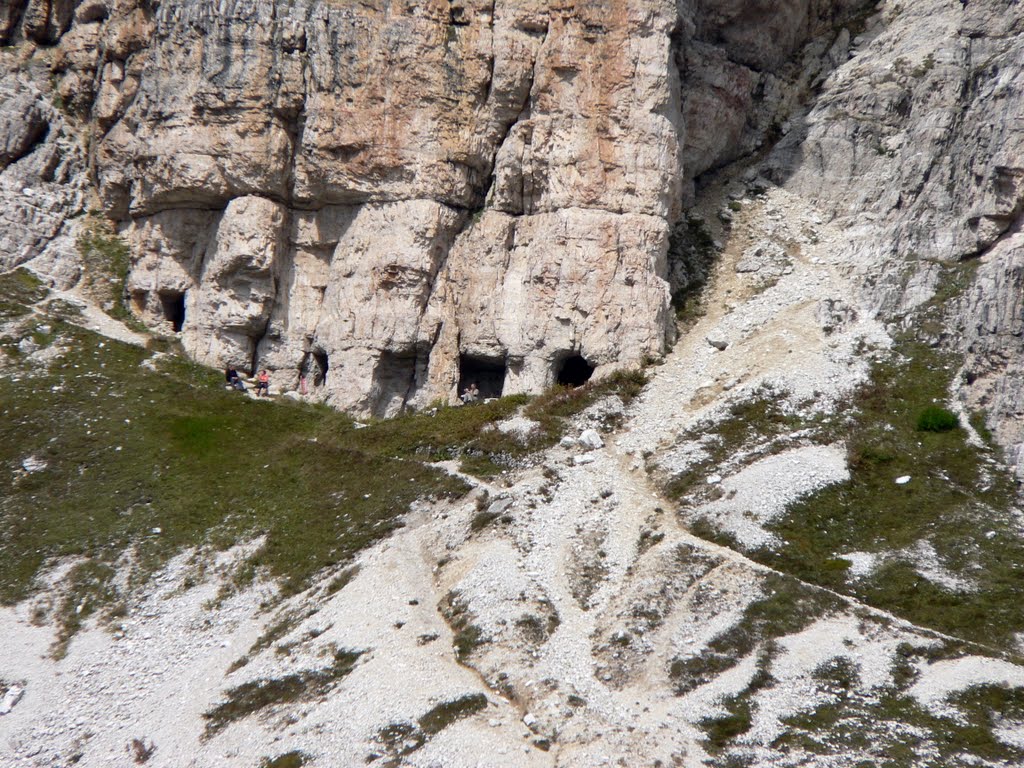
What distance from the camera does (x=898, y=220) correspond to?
136ft

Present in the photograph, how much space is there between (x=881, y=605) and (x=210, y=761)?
18809 millimetres

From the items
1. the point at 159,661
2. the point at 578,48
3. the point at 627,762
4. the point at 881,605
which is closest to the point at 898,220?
the point at 578,48

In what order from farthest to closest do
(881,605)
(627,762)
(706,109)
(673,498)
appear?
(706,109) < (673,498) < (881,605) < (627,762)

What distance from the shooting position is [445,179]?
43250 mm

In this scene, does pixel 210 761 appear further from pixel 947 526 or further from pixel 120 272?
pixel 120 272

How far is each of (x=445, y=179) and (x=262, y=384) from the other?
43.9 feet

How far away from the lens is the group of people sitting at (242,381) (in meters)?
42.6

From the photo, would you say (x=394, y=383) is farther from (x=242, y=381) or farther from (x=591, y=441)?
(x=591, y=441)

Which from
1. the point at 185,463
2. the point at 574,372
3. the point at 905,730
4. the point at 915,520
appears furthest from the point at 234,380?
the point at 905,730

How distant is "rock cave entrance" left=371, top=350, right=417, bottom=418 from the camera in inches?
1700

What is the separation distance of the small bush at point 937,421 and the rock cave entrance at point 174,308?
35004 mm

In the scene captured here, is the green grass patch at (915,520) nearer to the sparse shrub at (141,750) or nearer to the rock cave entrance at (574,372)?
the rock cave entrance at (574,372)

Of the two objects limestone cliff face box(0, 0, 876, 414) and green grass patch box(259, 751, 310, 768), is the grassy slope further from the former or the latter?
green grass patch box(259, 751, 310, 768)

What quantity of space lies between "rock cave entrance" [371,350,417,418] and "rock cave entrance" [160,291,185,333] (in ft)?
37.1
